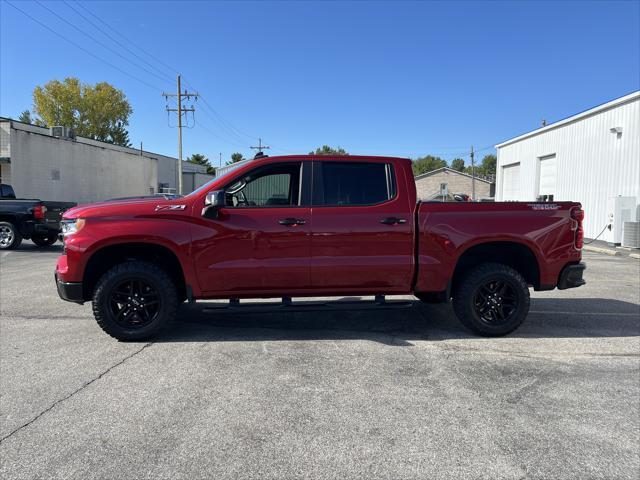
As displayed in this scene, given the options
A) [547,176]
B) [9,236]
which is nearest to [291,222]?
[9,236]

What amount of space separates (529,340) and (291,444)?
338 cm

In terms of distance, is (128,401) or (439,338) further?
(439,338)

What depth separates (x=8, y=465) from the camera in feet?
8.93

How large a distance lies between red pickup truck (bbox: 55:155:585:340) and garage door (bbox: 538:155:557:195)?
1877 centimetres

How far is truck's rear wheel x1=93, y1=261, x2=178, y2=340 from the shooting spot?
479 centimetres

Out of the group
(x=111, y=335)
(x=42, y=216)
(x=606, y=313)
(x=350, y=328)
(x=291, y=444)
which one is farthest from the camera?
(x=42, y=216)

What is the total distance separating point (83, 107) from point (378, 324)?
234 feet

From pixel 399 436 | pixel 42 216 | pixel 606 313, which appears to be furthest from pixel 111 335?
pixel 42 216

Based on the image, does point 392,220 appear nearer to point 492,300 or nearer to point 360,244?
point 360,244

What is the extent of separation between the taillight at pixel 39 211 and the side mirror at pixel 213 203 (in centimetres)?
1026

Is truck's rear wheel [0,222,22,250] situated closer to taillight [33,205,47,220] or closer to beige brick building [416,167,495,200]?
taillight [33,205,47,220]

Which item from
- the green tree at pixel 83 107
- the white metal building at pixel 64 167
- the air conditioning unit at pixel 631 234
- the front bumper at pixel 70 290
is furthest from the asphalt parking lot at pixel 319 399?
the green tree at pixel 83 107

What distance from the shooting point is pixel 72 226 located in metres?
4.77

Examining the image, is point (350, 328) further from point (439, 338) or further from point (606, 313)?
point (606, 313)
